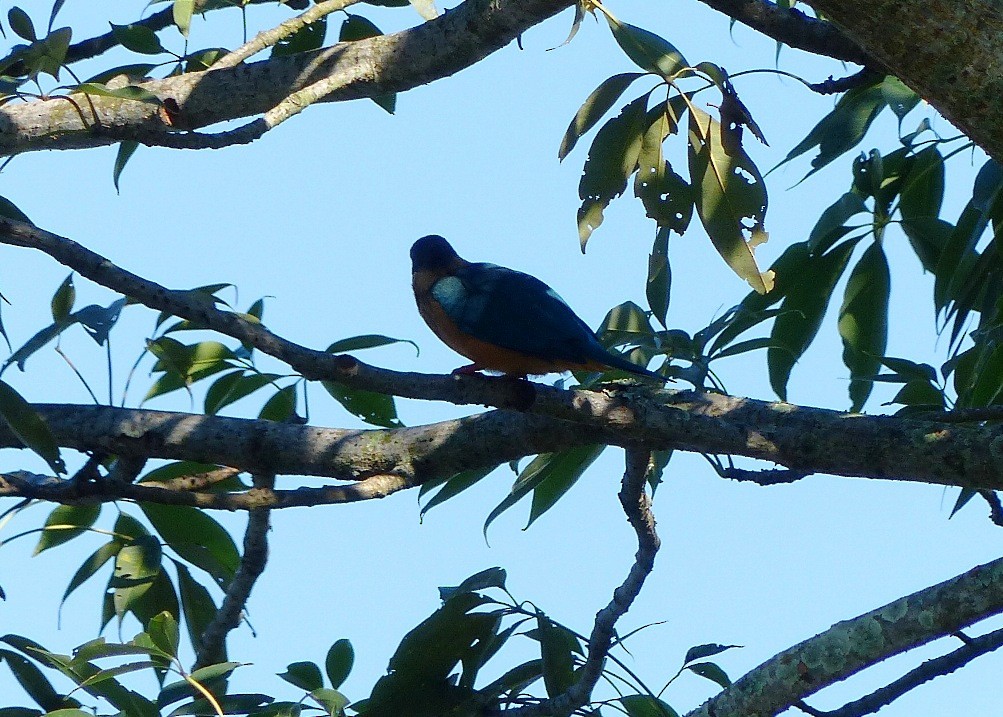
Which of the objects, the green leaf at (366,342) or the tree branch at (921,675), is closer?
the tree branch at (921,675)

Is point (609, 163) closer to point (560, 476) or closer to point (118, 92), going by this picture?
point (560, 476)

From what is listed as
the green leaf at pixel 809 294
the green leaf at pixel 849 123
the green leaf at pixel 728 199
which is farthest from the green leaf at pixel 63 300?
the green leaf at pixel 849 123

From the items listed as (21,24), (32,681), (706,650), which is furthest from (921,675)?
(21,24)

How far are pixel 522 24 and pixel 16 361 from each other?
1641 millimetres

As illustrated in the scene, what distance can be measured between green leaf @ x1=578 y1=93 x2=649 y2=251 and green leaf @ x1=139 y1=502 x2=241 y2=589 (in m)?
1.46

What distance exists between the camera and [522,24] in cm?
327

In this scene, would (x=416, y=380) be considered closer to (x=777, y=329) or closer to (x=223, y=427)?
(x=223, y=427)

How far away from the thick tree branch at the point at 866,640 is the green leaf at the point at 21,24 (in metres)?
2.66

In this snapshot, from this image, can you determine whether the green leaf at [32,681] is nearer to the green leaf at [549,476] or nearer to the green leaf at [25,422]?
the green leaf at [25,422]

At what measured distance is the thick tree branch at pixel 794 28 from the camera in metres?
2.75

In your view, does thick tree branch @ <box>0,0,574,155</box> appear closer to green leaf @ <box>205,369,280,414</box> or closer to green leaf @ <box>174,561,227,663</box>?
green leaf @ <box>205,369,280,414</box>

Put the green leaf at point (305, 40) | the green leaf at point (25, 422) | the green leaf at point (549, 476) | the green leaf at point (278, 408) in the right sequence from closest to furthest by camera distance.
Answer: the green leaf at point (25, 422) < the green leaf at point (549, 476) < the green leaf at point (278, 408) < the green leaf at point (305, 40)

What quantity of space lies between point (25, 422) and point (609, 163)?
155cm

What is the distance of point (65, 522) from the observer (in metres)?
3.45
